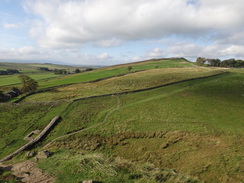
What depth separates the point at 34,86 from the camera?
56344 millimetres

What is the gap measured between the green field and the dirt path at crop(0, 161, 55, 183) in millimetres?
690

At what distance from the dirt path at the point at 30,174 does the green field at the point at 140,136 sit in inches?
27.2

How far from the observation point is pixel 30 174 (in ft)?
45.4

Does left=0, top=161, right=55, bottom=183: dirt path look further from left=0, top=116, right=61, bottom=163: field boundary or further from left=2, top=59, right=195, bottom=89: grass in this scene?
left=2, top=59, right=195, bottom=89: grass

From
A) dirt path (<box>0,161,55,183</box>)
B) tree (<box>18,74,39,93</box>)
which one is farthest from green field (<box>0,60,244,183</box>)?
tree (<box>18,74,39,93</box>)

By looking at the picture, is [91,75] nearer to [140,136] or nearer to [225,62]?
[140,136]

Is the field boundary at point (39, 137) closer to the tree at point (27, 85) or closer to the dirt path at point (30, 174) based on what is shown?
the dirt path at point (30, 174)

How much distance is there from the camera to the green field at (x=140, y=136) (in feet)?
48.2

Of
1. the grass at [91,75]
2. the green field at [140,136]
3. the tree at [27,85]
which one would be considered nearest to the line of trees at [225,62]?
the grass at [91,75]

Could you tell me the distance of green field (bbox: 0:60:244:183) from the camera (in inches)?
579

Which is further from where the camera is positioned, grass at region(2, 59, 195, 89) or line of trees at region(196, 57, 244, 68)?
line of trees at region(196, 57, 244, 68)

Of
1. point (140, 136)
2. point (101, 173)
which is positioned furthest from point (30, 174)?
point (140, 136)

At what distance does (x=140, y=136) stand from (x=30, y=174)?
640 inches

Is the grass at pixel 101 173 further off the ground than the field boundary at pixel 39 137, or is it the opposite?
the grass at pixel 101 173
